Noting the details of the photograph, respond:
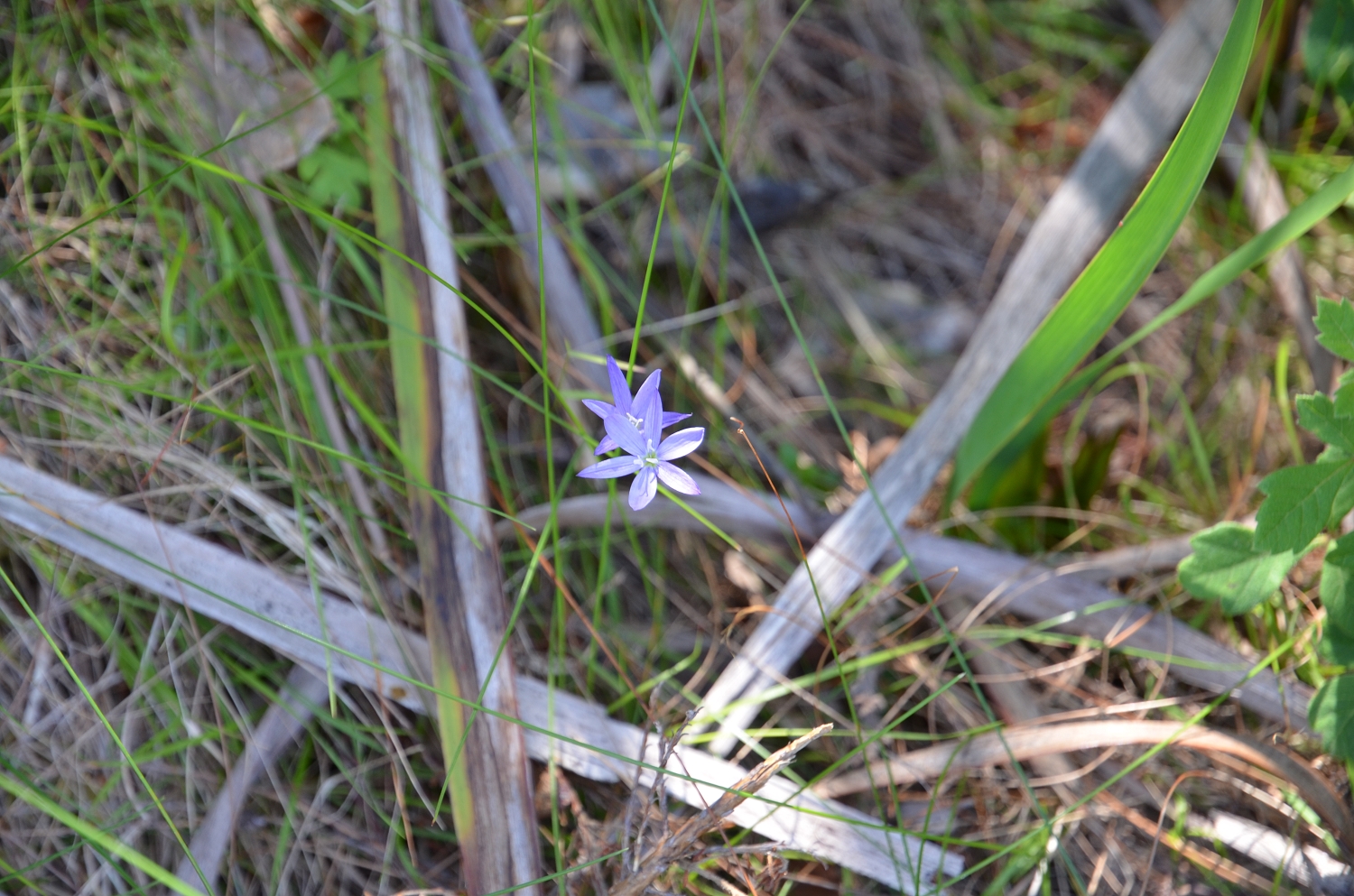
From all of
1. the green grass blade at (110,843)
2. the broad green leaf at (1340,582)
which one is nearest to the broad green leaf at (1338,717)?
the broad green leaf at (1340,582)

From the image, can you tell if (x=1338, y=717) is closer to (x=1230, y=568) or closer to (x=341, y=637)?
(x=1230, y=568)

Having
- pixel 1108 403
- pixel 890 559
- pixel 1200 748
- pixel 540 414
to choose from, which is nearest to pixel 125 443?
pixel 540 414

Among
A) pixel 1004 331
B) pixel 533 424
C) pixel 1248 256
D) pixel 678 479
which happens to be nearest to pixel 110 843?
pixel 678 479

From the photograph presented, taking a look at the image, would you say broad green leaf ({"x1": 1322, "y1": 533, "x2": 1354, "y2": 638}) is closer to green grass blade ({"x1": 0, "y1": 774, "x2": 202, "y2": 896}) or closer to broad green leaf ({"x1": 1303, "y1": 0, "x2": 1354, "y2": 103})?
broad green leaf ({"x1": 1303, "y1": 0, "x2": 1354, "y2": 103})

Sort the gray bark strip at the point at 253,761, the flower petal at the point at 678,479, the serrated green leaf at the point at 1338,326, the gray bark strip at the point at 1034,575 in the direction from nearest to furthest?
the flower petal at the point at 678,479, the serrated green leaf at the point at 1338,326, the gray bark strip at the point at 253,761, the gray bark strip at the point at 1034,575

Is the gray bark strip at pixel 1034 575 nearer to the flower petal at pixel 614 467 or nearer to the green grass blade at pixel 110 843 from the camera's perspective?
the flower petal at pixel 614 467

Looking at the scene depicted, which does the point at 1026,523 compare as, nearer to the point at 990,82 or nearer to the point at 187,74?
the point at 990,82
